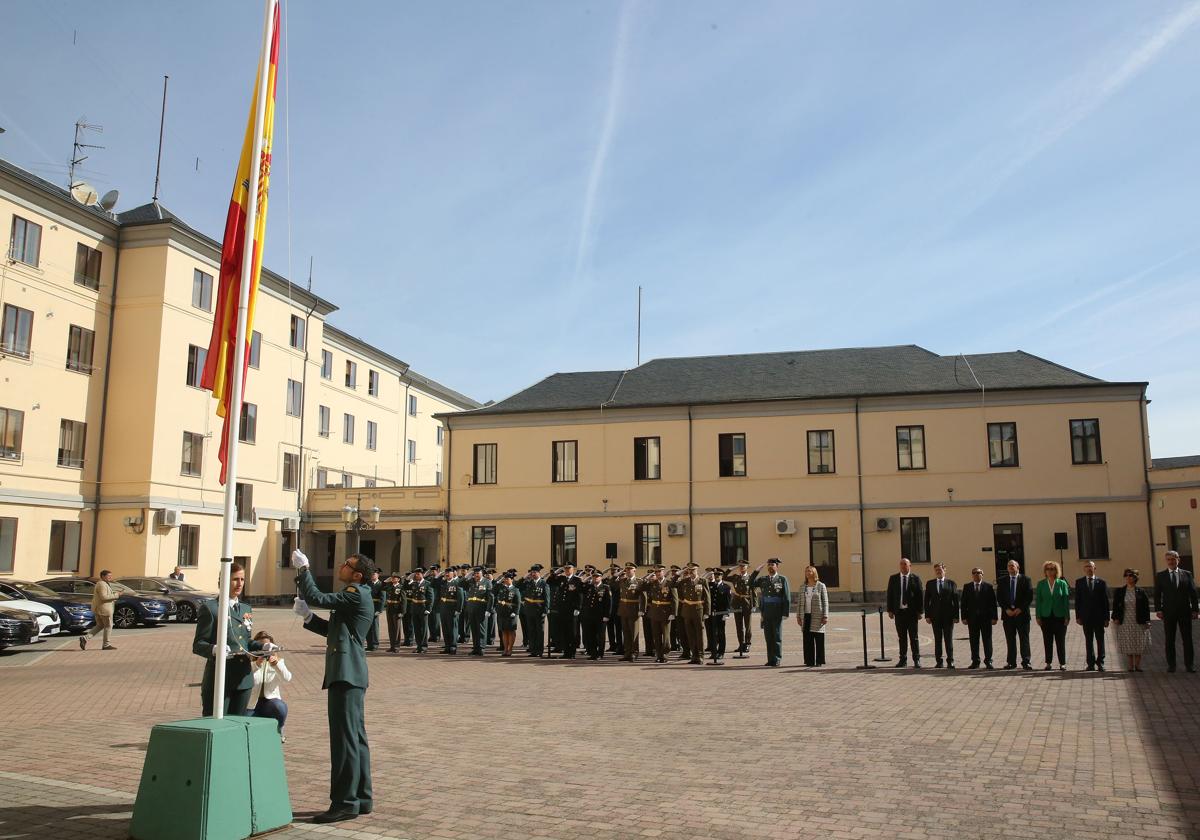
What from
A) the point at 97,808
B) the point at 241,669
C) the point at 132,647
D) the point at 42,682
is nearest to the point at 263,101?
the point at 241,669

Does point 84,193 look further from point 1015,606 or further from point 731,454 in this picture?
point 1015,606

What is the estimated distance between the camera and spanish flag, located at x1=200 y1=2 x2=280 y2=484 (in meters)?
8.20

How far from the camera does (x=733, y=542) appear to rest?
39.0m

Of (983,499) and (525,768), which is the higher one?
(983,499)

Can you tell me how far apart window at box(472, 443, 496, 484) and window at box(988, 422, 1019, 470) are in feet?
67.7

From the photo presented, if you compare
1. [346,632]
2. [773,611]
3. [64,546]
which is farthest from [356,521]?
[346,632]

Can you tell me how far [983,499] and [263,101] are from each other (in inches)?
1352

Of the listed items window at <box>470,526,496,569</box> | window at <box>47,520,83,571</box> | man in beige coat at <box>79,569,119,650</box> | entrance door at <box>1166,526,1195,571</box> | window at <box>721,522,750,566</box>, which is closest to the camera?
man in beige coat at <box>79,569,119,650</box>

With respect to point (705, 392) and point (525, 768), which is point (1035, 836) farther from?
point (705, 392)

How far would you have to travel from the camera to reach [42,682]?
15648 mm

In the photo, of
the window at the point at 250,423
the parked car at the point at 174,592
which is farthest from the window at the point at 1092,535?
the window at the point at 250,423

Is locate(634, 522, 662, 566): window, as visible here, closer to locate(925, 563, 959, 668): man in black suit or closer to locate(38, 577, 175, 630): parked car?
locate(38, 577, 175, 630): parked car

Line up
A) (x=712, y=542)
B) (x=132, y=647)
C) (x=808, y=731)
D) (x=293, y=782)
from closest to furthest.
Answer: (x=293, y=782)
(x=808, y=731)
(x=132, y=647)
(x=712, y=542)

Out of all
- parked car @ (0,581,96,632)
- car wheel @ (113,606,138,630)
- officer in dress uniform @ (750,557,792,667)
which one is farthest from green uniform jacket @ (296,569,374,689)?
car wheel @ (113,606,138,630)
